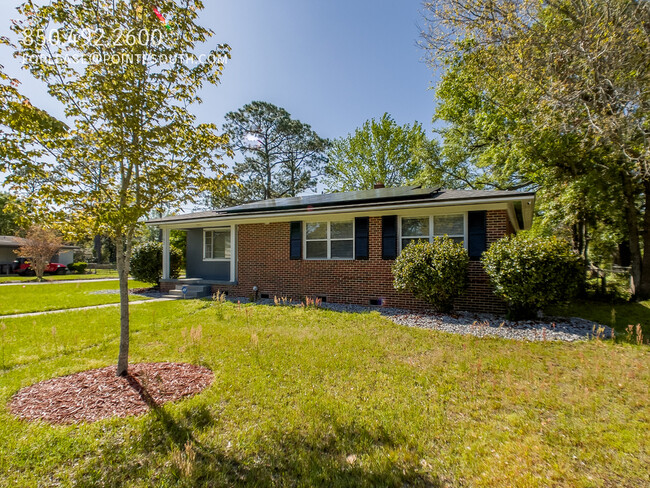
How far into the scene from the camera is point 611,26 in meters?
6.74

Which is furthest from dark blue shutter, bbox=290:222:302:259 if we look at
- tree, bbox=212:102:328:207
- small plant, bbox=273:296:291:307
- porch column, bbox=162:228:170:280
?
tree, bbox=212:102:328:207

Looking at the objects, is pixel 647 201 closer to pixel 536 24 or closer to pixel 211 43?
pixel 536 24

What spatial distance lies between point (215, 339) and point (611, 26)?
10.8m

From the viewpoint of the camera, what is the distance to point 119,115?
3.38 m

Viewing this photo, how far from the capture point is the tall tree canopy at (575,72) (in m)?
7.13

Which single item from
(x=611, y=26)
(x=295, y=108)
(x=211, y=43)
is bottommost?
(x=211, y=43)

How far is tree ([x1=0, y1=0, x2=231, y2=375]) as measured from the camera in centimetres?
313

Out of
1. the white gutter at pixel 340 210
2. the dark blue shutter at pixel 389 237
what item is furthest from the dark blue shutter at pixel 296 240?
the dark blue shutter at pixel 389 237

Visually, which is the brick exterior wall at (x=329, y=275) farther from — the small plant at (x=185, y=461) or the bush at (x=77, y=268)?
the bush at (x=77, y=268)

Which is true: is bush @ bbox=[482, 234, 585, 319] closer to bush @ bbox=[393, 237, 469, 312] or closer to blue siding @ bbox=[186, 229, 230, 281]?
bush @ bbox=[393, 237, 469, 312]

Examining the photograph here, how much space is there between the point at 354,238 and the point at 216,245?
681 centimetres

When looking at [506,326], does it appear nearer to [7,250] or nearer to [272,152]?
[272,152]

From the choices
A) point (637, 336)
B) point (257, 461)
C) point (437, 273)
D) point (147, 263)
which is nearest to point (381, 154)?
point (147, 263)

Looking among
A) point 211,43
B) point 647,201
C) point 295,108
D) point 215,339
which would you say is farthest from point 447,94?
point 215,339
